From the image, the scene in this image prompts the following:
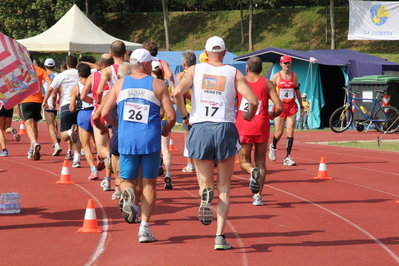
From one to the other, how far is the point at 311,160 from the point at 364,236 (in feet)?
→ 25.9

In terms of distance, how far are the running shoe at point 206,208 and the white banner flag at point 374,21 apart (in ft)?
90.9

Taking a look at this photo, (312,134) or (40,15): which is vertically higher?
(40,15)

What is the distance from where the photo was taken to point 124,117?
646 centimetres

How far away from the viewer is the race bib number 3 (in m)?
6.37

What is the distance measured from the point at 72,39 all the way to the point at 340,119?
34.7ft

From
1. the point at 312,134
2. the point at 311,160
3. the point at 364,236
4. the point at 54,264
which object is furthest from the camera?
the point at 312,134

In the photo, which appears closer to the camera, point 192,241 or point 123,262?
point 123,262

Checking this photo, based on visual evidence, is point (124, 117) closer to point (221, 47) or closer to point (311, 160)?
point (221, 47)

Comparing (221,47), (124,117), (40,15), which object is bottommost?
(124,117)

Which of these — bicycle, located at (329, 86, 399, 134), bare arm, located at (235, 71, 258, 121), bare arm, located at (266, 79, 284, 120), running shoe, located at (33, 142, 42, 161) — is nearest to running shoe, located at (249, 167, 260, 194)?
bare arm, located at (266, 79, 284, 120)

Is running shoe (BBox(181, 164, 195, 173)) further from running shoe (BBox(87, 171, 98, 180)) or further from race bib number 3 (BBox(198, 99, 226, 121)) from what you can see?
race bib number 3 (BBox(198, 99, 226, 121))

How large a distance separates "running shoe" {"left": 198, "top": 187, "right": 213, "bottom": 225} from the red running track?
1.12 feet

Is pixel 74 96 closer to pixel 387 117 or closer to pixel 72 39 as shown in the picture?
pixel 387 117

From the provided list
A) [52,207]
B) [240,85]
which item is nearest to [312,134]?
[52,207]
